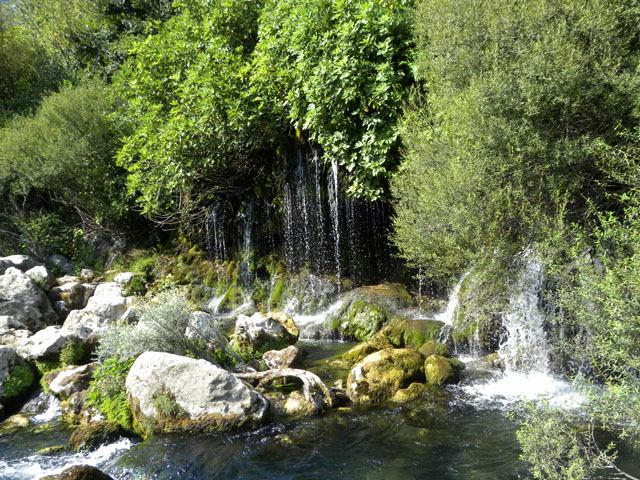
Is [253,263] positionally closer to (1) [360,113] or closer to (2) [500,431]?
(1) [360,113]

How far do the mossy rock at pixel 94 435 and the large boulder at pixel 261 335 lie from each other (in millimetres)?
3518

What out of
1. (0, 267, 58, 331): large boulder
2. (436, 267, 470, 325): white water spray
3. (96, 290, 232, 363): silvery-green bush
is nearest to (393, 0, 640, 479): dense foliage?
(436, 267, 470, 325): white water spray

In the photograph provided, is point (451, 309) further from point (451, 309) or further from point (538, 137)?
point (538, 137)

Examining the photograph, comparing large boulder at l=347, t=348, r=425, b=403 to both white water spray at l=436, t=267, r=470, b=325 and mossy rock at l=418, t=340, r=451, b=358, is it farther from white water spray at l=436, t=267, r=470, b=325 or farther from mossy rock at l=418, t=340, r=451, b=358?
white water spray at l=436, t=267, r=470, b=325

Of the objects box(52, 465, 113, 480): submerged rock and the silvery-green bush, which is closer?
box(52, 465, 113, 480): submerged rock

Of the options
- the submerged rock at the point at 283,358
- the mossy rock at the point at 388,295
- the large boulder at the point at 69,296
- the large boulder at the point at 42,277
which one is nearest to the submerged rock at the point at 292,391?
the submerged rock at the point at 283,358

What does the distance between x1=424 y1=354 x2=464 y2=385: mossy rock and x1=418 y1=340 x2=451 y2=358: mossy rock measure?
1.53ft

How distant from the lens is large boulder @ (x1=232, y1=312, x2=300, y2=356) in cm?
1052

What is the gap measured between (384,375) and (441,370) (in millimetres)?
1213

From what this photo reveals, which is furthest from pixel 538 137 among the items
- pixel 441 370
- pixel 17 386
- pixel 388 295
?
pixel 17 386

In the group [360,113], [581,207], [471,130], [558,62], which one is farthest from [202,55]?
[581,207]

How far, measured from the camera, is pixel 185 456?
6441 mm

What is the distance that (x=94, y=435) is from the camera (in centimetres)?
704

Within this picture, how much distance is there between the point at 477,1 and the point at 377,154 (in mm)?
4250
